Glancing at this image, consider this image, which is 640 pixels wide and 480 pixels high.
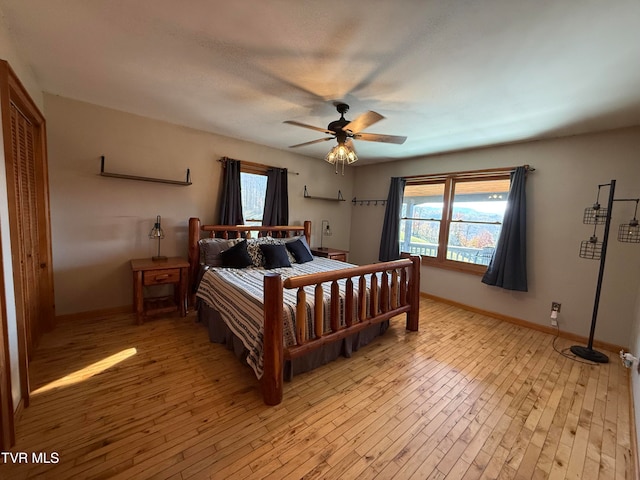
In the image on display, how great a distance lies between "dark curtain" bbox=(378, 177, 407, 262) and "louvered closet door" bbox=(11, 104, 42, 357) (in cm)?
438

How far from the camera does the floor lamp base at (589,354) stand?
8.09 ft

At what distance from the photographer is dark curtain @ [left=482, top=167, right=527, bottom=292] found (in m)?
3.18

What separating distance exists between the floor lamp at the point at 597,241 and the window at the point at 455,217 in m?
0.84

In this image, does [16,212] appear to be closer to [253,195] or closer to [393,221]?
[253,195]

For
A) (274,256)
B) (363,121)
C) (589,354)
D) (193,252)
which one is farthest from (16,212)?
(589,354)

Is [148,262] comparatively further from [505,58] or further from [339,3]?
[505,58]

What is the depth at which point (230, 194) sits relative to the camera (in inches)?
140

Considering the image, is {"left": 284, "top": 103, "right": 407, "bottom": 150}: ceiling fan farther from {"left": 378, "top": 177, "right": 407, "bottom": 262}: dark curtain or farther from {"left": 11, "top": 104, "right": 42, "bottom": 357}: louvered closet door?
{"left": 378, "top": 177, "right": 407, "bottom": 262}: dark curtain

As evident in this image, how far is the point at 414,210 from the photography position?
4504mm

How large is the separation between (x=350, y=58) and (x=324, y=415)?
2380 millimetres

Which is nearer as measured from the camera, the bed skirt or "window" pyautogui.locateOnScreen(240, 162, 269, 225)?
the bed skirt

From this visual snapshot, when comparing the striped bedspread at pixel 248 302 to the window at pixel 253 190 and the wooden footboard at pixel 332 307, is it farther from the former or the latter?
the window at pixel 253 190

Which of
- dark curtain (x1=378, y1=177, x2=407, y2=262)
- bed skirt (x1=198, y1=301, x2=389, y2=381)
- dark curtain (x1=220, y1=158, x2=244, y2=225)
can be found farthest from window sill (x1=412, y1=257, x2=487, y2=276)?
dark curtain (x1=220, y1=158, x2=244, y2=225)

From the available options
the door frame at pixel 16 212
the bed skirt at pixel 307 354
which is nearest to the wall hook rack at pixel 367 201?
the bed skirt at pixel 307 354
